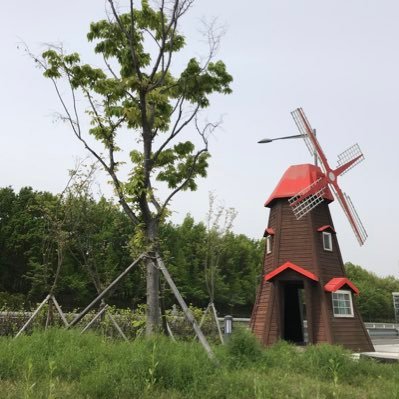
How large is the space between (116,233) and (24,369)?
34257 millimetres

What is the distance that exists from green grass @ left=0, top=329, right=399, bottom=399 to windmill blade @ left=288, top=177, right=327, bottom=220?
10.2 m

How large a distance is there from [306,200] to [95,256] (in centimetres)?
1042

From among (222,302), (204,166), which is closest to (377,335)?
(222,302)

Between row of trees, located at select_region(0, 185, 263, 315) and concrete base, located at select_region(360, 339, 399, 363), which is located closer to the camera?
concrete base, located at select_region(360, 339, 399, 363)

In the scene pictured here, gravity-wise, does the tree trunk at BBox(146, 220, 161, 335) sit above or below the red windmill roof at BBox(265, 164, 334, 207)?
below

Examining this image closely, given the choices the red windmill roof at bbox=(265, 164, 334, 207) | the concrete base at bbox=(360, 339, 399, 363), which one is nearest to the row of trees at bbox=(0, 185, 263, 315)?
the red windmill roof at bbox=(265, 164, 334, 207)

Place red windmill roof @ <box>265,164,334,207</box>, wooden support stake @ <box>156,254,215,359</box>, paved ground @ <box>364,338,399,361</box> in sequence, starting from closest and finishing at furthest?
wooden support stake @ <box>156,254,215,359</box> < paved ground @ <box>364,338,399,361</box> < red windmill roof @ <box>265,164,334,207</box>

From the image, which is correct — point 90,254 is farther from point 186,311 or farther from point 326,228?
point 186,311

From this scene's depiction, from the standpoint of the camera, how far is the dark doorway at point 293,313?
66.6ft

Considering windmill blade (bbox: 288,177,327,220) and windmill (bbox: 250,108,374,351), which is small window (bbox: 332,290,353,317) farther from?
windmill blade (bbox: 288,177,327,220)

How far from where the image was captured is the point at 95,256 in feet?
73.7

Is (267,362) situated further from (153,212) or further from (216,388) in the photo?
(153,212)

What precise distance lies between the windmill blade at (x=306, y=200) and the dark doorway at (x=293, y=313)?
11.7 ft

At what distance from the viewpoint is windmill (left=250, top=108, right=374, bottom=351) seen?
17.8 meters
